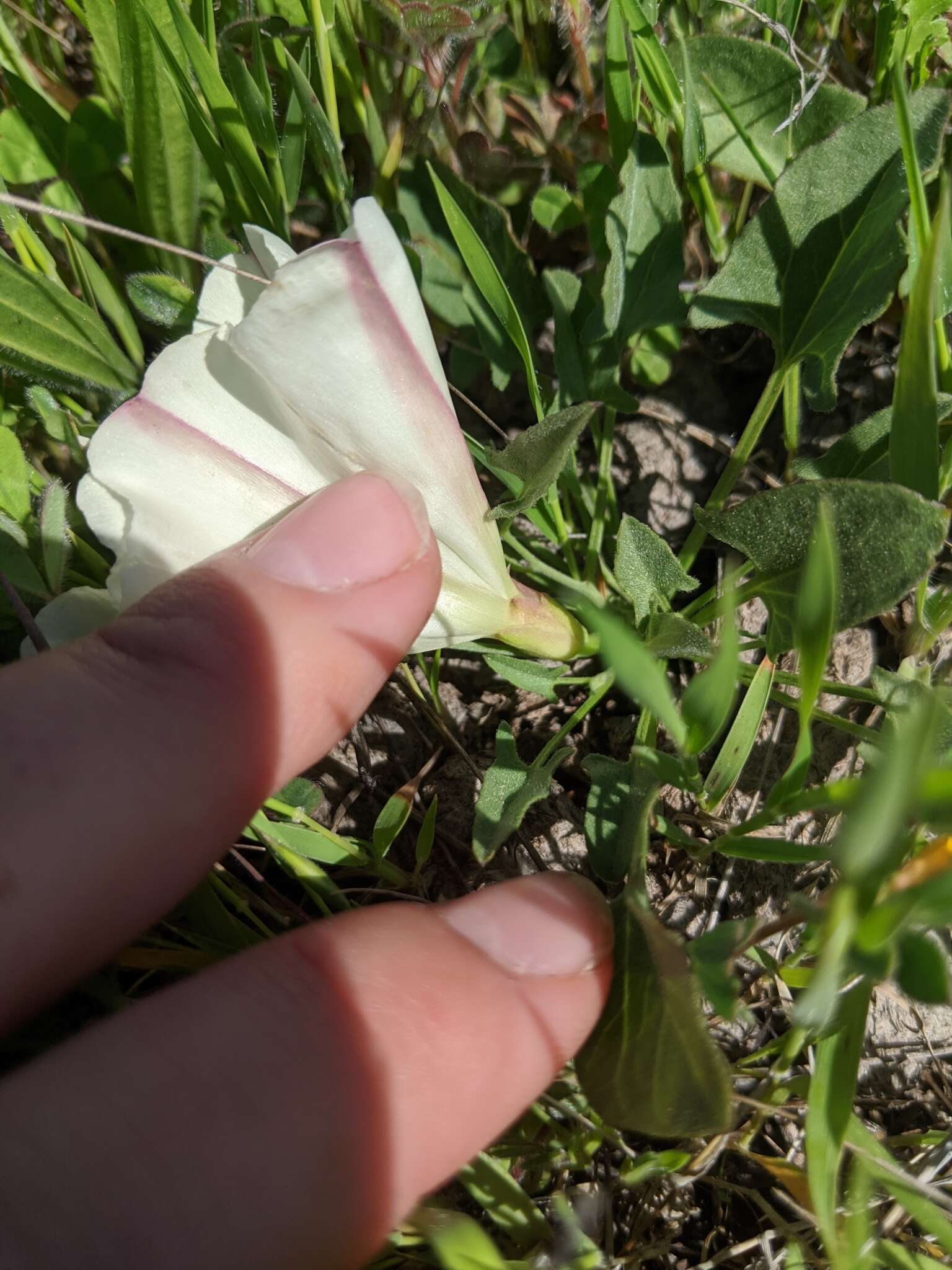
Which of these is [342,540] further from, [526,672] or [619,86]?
[619,86]

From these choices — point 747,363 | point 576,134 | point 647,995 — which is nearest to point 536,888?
point 647,995

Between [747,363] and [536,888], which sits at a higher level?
[747,363]

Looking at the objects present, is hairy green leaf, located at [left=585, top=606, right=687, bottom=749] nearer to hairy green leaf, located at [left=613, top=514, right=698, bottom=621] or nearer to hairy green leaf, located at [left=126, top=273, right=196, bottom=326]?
hairy green leaf, located at [left=613, top=514, right=698, bottom=621]

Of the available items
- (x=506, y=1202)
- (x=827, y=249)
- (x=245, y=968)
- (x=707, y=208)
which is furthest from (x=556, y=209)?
(x=506, y=1202)

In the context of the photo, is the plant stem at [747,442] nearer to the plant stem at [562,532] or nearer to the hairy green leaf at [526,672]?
the plant stem at [562,532]

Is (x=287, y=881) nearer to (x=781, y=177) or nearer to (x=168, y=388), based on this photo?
(x=168, y=388)

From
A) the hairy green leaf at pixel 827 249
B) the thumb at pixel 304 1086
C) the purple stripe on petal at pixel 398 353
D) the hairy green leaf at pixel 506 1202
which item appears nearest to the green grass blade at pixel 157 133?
the purple stripe on petal at pixel 398 353

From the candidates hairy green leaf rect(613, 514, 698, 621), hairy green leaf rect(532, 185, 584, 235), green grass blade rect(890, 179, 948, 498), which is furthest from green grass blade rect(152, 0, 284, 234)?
green grass blade rect(890, 179, 948, 498)
